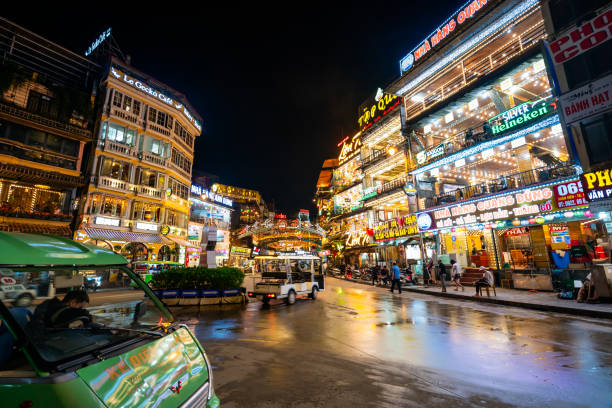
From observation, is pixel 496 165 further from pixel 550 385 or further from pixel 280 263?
pixel 550 385

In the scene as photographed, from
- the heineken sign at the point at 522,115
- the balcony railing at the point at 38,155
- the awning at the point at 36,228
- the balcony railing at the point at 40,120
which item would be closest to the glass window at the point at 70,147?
the balcony railing at the point at 38,155

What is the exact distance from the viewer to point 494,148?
19828 mm

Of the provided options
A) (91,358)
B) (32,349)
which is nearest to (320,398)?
(91,358)

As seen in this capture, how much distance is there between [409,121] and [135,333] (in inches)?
1106

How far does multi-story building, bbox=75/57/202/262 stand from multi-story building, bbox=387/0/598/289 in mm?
25221

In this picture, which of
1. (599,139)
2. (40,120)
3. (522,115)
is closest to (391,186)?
(522,115)

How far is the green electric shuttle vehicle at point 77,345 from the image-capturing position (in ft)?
5.64

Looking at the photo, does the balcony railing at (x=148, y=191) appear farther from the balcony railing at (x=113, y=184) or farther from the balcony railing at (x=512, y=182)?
the balcony railing at (x=512, y=182)

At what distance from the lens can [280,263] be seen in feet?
53.2

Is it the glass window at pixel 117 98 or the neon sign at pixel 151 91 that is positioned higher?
the neon sign at pixel 151 91

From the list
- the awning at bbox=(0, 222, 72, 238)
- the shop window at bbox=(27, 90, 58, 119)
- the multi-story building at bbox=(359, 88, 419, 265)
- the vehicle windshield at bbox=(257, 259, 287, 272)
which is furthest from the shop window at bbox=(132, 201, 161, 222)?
the multi-story building at bbox=(359, 88, 419, 265)

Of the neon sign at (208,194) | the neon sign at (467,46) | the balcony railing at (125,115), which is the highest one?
the neon sign at (467,46)

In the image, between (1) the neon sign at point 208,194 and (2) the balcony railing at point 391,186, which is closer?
(2) the balcony railing at point 391,186

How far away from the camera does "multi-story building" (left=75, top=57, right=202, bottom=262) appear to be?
958 inches
